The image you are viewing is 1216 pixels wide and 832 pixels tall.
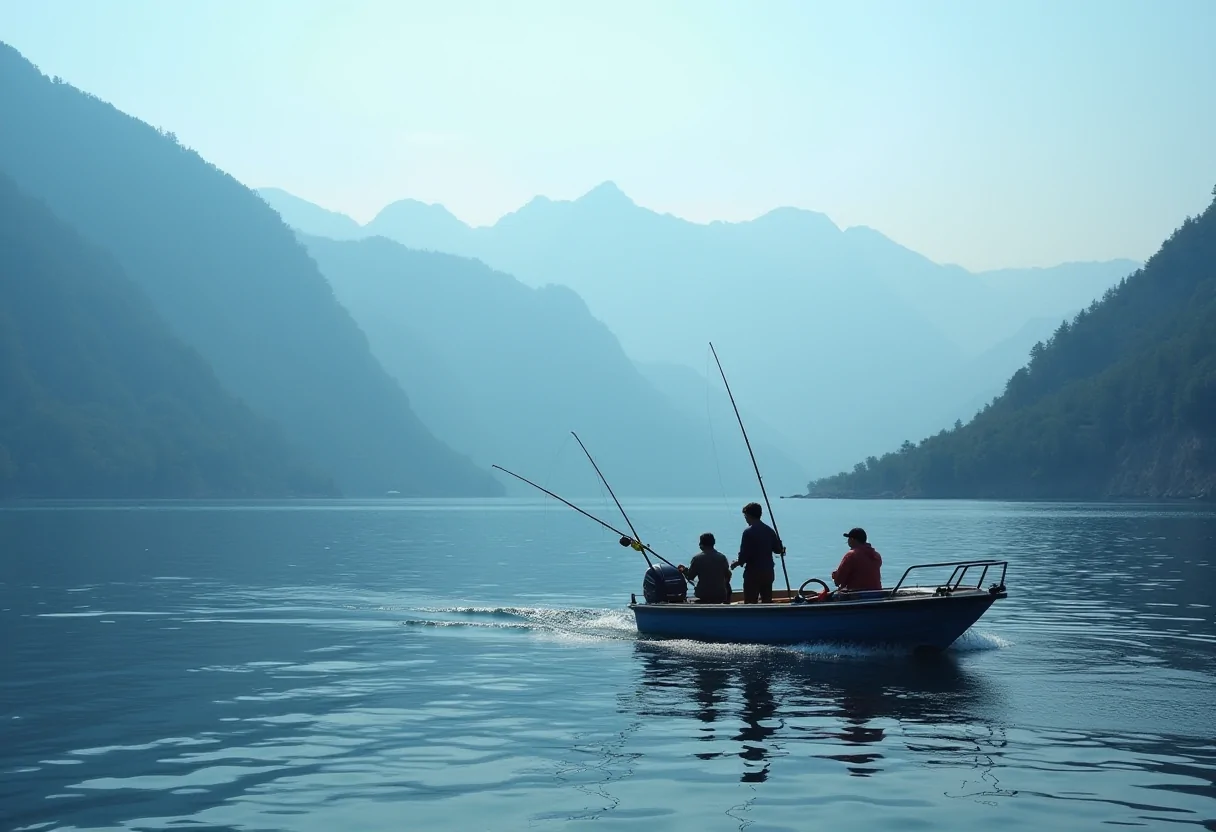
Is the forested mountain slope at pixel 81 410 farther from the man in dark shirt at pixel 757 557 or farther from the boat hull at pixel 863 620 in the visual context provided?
the boat hull at pixel 863 620

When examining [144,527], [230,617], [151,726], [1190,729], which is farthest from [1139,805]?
[144,527]

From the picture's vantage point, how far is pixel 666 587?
26891 mm

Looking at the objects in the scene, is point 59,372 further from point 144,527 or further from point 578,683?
point 578,683

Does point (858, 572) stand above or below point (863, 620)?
above

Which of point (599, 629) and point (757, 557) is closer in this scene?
point (757, 557)

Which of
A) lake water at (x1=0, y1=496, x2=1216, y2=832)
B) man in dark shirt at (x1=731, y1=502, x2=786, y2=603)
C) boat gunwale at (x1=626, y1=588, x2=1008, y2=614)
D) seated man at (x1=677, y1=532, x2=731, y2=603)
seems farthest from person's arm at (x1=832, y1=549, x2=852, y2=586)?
seated man at (x1=677, y1=532, x2=731, y2=603)

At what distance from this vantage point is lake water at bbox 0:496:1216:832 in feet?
40.9

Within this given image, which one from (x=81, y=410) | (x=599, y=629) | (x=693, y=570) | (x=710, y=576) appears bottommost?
(x=599, y=629)

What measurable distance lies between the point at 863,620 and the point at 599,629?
26.3 ft

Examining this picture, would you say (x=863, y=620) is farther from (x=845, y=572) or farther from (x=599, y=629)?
(x=599, y=629)

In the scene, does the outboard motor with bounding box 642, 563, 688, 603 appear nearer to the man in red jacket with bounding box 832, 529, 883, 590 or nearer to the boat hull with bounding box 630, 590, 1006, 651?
the boat hull with bounding box 630, 590, 1006, 651

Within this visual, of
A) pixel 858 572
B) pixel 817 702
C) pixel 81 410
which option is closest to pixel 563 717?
pixel 817 702

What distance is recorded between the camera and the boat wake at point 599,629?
2362 cm

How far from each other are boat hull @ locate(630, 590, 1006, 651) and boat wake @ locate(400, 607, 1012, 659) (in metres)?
0.20
